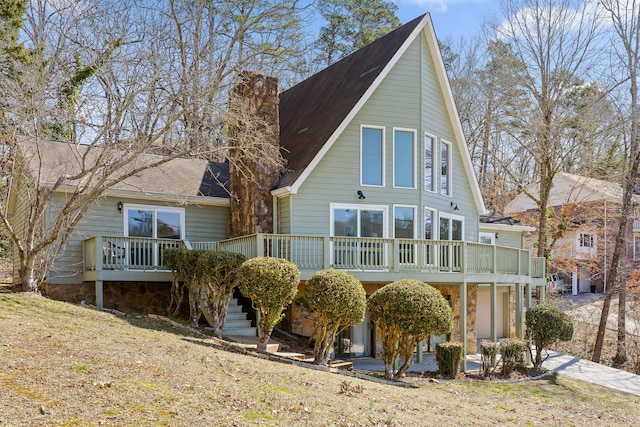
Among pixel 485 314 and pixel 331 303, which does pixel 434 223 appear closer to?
Answer: pixel 485 314

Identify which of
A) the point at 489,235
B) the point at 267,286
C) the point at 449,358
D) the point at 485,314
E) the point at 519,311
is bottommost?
the point at 485,314

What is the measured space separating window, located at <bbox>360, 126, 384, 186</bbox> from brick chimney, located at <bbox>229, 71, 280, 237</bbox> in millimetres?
2429

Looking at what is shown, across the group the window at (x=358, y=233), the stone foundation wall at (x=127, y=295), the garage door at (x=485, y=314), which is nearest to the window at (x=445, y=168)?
the window at (x=358, y=233)

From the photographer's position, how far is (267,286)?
11.6m

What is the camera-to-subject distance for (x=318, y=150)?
1560 centimetres

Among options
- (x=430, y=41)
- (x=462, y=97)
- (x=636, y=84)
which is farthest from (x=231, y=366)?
(x=462, y=97)

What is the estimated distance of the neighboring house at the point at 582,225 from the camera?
29.6 metres

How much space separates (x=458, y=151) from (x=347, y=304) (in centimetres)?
861

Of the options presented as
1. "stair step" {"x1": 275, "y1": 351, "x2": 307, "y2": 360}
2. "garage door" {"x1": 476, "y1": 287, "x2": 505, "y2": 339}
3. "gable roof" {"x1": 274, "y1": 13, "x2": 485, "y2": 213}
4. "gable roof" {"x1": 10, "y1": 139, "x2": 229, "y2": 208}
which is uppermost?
"gable roof" {"x1": 274, "y1": 13, "x2": 485, "y2": 213}

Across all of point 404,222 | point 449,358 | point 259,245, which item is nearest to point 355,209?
point 404,222

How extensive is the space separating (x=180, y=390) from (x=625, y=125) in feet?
70.1

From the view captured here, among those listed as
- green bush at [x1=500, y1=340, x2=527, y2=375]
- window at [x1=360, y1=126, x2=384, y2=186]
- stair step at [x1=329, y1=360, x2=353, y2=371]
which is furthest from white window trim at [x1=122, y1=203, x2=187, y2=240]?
green bush at [x1=500, y1=340, x2=527, y2=375]

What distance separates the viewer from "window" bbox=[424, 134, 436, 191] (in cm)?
1730

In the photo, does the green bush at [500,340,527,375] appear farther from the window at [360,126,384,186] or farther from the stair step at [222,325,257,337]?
the stair step at [222,325,257,337]
